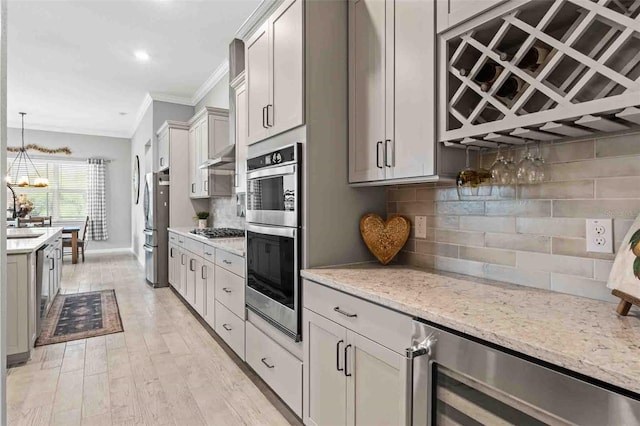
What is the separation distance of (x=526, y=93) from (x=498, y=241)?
67 cm

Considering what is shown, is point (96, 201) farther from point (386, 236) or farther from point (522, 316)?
point (522, 316)

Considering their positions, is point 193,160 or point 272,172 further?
point 193,160

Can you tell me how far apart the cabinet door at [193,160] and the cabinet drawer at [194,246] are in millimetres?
1089

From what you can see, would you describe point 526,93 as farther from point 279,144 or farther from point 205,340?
point 205,340

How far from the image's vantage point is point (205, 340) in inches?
131

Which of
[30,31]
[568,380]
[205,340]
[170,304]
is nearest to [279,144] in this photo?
[568,380]

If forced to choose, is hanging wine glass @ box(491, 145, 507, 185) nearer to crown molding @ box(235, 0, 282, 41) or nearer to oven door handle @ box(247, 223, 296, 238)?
oven door handle @ box(247, 223, 296, 238)

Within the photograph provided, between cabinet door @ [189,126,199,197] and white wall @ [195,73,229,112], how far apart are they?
1.66ft

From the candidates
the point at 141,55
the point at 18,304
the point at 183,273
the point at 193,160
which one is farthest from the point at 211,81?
the point at 18,304

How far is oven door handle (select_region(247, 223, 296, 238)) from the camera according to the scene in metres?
2.00

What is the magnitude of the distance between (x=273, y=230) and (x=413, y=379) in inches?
47.2

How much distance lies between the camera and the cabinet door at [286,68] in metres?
1.94

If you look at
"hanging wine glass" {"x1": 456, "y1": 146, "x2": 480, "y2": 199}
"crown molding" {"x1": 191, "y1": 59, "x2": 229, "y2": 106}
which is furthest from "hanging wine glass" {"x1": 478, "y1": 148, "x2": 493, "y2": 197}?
"crown molding" {"x1": 191, "y1": 59, "x2": 229, "y2": 106}

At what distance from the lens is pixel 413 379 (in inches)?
48.6
